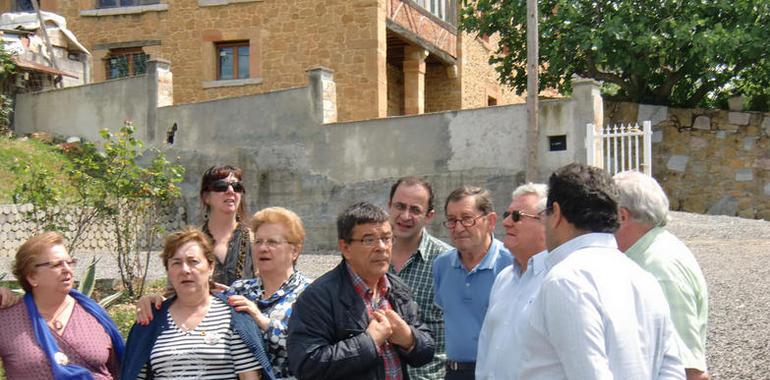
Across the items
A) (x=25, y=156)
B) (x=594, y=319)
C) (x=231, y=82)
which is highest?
(x=231, y=82)

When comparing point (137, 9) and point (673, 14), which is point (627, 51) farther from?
point (137, 9)

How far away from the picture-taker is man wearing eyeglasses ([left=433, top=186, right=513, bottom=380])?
14.3 feet

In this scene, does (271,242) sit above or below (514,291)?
above

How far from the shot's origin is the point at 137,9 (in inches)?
872

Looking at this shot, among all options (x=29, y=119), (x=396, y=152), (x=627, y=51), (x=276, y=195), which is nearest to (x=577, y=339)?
(x=396, y=152)

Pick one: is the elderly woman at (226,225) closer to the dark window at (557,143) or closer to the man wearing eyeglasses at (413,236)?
the man wearing eyeglasses at (413,236)

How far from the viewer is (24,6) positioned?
936 inches

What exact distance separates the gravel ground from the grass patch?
9.16ft

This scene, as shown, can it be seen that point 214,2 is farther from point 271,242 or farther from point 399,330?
point 399,330

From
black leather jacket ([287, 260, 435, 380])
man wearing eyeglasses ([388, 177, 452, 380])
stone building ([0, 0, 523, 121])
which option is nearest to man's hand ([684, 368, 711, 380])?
black leather jacket ([287, 260, 435, 380])

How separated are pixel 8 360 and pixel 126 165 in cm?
720

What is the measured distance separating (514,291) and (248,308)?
1255 mm

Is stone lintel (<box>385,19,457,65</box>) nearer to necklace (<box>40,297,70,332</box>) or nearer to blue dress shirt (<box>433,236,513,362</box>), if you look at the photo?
blue dress shirt (<box>433,236,513,362</box>)

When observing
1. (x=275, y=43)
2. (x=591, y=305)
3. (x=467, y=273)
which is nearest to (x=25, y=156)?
(x=275, y=43)
